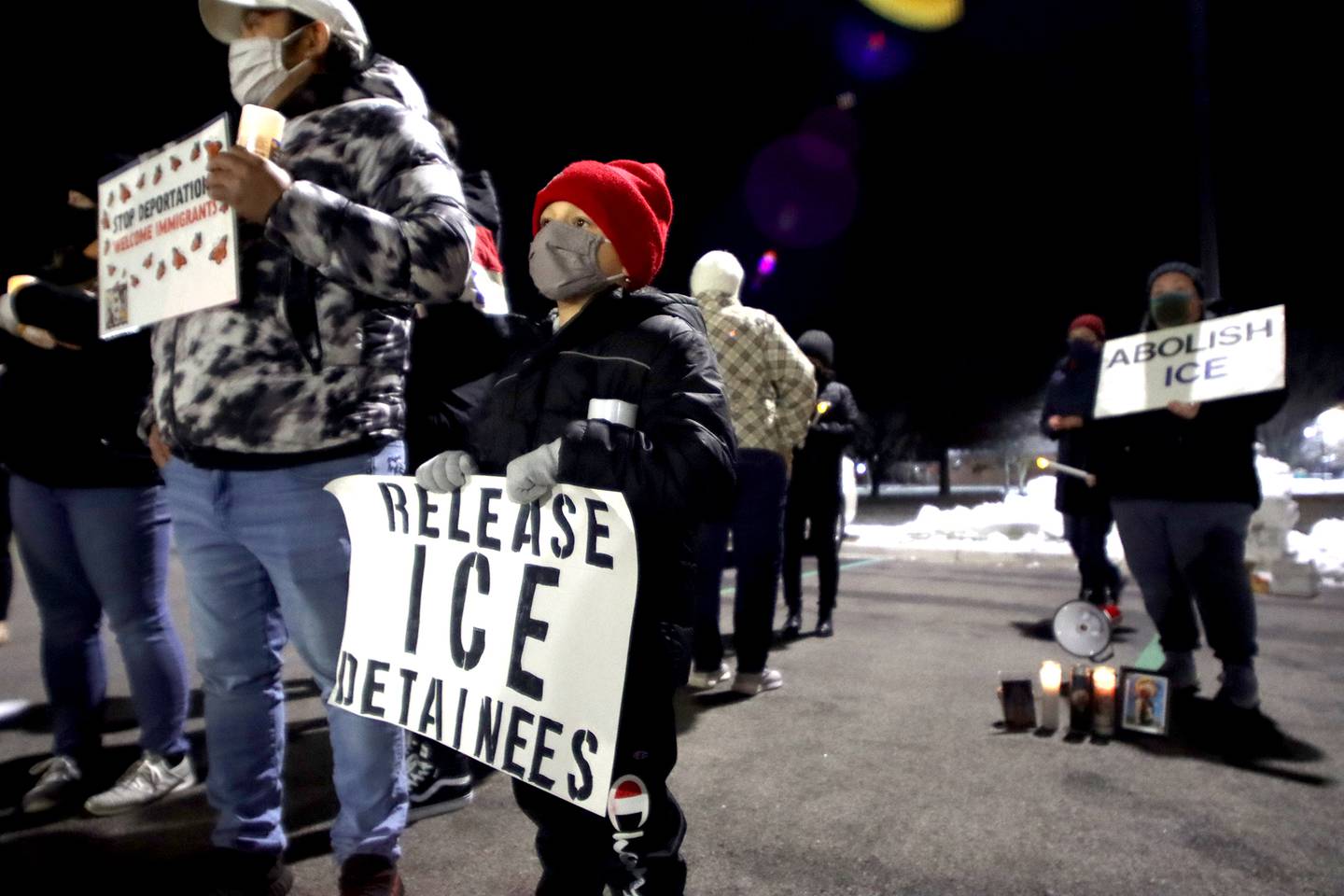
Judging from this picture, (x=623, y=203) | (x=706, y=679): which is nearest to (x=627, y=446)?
(x=623, y=203)

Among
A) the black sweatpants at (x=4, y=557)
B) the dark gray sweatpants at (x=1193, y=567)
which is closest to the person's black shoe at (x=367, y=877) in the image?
the dark gray sweatpants at (x=1193, y=567)

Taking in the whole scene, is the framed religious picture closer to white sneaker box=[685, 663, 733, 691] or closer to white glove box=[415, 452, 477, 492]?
white sneaker box=[685, 663, 733, 691]

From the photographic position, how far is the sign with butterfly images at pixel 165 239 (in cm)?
186

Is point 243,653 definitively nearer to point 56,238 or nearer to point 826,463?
point 56,238

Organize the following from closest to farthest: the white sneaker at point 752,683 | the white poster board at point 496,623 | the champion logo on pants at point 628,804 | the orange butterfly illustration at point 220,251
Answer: the white poster board at point 496,623 < the champion logo on pants at point 628,804 < the orange butterfly illustration at point 220,251 < the white sneaker at point 752,683

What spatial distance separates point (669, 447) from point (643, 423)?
0.13 meters

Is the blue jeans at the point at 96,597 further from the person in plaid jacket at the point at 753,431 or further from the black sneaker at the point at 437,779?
the person in plaid jacket at the point at 753,431

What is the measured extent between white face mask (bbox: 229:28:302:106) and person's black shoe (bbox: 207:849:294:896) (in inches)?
73.3

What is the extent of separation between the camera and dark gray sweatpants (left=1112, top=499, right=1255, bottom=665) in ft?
11.4

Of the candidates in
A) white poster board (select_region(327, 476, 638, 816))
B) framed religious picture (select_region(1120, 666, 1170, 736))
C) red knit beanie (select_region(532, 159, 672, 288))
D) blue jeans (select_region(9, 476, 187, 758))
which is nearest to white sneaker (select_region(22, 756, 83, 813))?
blue jeans (select_region(9, 476, 187, 758))

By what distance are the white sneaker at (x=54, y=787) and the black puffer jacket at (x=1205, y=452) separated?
4428mm

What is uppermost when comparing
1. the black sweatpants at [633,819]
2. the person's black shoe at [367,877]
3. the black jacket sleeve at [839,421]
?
the black jacket sleeve at [839,421]

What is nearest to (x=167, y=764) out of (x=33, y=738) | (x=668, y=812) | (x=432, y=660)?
(x=33, y=738)

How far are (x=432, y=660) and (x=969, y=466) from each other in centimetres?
5014
